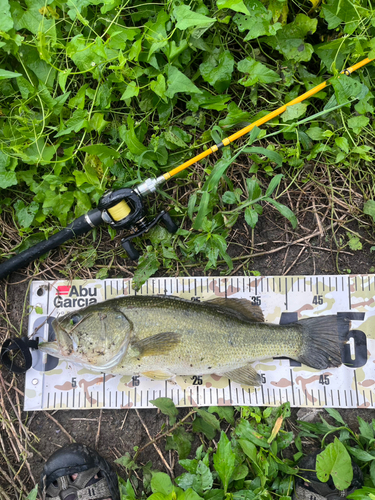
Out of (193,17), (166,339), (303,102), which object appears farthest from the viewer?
(303,102)

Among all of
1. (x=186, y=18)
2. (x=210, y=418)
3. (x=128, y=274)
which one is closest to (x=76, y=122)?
(x=186, y=18)

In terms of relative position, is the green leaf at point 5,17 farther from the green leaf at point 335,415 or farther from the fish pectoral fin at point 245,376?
A: the green leaf at point 335,415

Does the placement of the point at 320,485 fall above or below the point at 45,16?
below

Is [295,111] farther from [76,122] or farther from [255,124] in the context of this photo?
[76,122]

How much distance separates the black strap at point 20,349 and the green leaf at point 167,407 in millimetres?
1241

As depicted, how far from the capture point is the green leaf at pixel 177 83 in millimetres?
3088

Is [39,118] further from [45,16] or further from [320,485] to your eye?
[320,485]

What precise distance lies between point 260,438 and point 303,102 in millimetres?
3089

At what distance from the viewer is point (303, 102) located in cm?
337

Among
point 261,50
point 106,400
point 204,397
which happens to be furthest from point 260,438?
point 261,50

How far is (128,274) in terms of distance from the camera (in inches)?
138

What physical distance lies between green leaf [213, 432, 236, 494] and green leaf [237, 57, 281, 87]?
10.1 feet

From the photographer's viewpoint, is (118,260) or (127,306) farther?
(118,260)

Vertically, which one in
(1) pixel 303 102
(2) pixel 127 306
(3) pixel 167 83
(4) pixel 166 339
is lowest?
(4) pixel 166 339
